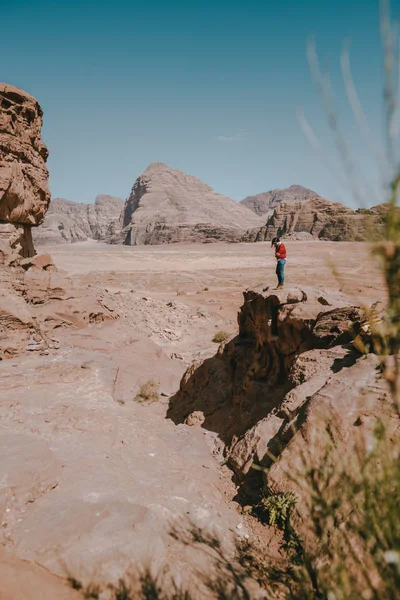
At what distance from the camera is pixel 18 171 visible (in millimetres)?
10602

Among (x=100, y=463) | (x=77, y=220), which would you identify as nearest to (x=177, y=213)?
(x=77, y=220)

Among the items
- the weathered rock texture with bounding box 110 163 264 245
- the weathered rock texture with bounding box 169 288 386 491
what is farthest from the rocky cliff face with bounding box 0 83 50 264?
the weathered rock texture with bounding box 110 163 264 245

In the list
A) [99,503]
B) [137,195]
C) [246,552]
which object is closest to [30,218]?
[99,503]

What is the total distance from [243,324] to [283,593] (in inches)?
271

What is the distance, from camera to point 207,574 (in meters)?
3.00

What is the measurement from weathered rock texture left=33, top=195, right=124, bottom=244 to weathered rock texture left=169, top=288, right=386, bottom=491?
332ft

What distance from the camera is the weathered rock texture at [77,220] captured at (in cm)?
11848

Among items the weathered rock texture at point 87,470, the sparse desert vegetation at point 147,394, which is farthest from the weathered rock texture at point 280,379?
the weathered rock texture at point 87,470

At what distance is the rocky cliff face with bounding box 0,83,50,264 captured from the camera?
10180 millimetres

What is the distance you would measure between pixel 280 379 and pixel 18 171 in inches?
386

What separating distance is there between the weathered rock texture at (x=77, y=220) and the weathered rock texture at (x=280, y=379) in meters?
101

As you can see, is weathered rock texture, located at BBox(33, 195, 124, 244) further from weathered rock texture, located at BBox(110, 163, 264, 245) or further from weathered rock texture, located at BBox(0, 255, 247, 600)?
weathered rock texture, located at BBox(0, 255, 247, 600)

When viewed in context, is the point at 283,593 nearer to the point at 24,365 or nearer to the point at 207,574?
the point at 207,574

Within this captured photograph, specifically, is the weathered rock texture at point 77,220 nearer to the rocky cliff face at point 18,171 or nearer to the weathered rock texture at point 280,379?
the rocky cliff face at point 18,171
